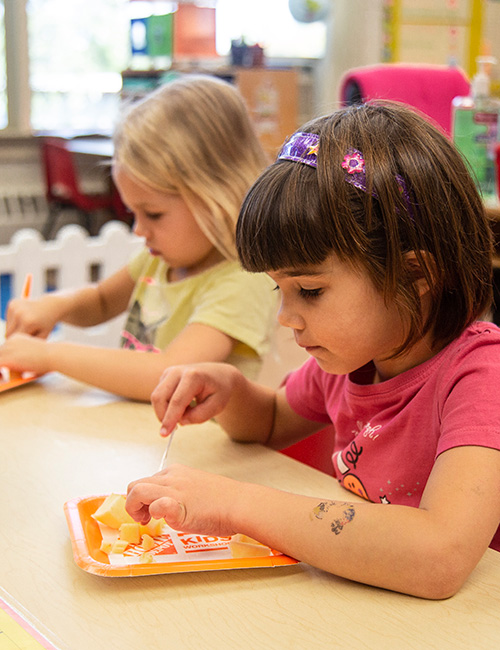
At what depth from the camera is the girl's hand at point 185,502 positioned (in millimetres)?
637

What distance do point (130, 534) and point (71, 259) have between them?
140 cm

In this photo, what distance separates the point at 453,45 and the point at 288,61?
0.96m

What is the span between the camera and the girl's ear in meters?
0.69

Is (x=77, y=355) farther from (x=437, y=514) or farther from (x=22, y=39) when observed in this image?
(x=22, y=39)

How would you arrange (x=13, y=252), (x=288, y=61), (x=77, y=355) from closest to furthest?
1. (x=77, y=355)
2. (x=13, y=252)
3. (x=288, y=61)

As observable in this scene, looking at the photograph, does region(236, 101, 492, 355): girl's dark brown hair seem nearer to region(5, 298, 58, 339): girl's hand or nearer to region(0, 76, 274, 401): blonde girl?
region(0, 76, 274, 401): blonde girl

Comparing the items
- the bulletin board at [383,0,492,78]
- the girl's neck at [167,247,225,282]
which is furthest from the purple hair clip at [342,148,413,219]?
the bulletin board at [383,0,492,78]

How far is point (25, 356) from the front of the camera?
3.70 ft

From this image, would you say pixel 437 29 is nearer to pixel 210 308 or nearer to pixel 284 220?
pixel 210 308

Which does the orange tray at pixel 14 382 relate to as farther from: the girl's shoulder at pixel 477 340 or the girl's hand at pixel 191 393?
the girl's shoulder at pixel 477 340

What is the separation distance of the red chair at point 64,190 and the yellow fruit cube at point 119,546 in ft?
12.3

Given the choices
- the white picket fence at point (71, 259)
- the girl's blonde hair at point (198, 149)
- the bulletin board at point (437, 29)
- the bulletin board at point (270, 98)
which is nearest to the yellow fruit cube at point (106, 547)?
the girl's blonde hair at point (198, 149)

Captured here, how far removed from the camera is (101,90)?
15.8 feet

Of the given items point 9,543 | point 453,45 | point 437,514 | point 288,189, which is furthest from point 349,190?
point 453,45
